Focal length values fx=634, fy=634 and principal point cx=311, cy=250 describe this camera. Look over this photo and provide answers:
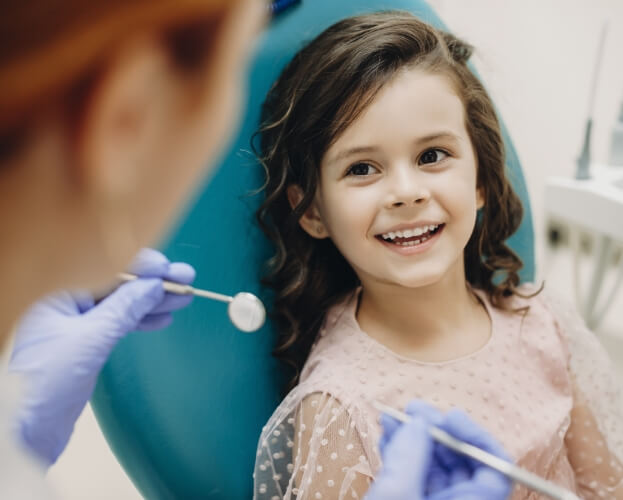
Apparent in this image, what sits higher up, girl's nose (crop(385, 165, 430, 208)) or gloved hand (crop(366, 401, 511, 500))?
girl's nose (crop(385, 165, 430, 208))

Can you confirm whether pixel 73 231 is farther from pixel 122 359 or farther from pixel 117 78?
pixel 122 359

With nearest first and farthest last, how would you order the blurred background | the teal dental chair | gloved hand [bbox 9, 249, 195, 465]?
Result: gloved hand [bbox 9, 249, 195, 465]
the teal dental chair
the blurred background

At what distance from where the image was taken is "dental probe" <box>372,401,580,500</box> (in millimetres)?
538

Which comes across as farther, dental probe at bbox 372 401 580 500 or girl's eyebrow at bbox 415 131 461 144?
girl's eyebrow at bbox 415 131 461 144

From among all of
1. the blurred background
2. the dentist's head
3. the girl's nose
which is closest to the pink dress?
the girl's nose

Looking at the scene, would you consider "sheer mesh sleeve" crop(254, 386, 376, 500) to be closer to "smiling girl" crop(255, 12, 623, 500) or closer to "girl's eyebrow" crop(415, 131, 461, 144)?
"smiling girl" crop(255, 12, 623, 500)

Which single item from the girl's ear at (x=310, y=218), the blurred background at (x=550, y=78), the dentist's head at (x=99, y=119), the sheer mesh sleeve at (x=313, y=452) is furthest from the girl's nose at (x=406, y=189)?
the blurred background at (x=550, y=78)

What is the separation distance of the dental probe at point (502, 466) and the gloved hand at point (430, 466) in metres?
0.01

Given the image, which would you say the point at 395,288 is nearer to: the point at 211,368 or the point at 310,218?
the point at 310,218

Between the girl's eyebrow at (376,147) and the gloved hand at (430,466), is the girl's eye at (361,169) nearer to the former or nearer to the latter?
the girl's eyebrow at (376,147)

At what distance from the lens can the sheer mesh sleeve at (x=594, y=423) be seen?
0.99m

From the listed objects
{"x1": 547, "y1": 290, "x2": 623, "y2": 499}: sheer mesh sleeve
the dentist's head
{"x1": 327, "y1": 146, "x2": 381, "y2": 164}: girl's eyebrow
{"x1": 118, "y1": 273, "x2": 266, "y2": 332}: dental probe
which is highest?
the dentist's head

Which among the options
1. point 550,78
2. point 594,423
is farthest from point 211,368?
point 550,78

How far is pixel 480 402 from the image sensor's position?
0.91 meters
